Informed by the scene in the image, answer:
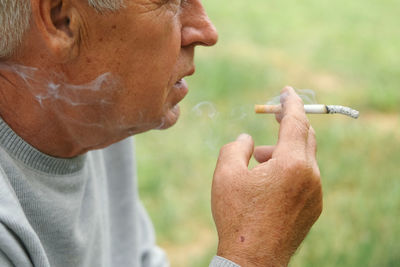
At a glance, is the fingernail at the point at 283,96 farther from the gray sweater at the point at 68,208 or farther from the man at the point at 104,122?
the gray sweater at the point at 68,208

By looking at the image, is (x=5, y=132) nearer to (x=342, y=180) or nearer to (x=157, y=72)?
(x=157, y=72)

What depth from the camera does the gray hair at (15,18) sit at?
52.6 inches

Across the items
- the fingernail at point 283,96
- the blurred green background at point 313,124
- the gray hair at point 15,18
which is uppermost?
the gray hair at point 15,18

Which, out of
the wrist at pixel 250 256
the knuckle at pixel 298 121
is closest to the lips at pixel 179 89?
the knuckle at pixel 298 121

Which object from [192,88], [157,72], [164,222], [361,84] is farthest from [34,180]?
[361,84]

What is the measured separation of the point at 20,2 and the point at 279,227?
87cm

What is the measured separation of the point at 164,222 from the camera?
3.68 meters

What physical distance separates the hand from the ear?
1.72 feet

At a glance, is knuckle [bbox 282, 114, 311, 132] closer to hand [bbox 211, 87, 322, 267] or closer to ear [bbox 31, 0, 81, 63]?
hand [bbox 211, 87, 322, 267]

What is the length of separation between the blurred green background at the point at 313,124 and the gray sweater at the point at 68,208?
659 mm

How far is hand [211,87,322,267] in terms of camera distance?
1452mm

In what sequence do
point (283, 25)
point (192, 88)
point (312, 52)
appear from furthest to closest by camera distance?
point (283, 25) → point (312, 52) → point (192, 88)

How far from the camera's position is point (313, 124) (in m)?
4.86

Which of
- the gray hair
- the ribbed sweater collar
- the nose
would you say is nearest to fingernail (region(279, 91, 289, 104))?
the nose
